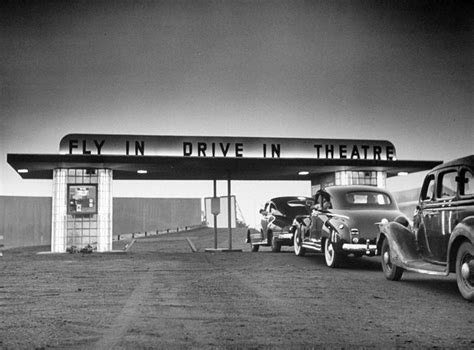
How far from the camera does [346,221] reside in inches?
487

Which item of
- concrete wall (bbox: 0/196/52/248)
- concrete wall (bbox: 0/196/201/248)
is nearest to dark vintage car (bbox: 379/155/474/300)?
concrete wall (bbox: 0/196/201/248)

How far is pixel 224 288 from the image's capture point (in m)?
9.02

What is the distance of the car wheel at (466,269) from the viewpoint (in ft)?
24.7

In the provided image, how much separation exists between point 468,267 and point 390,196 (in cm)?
633

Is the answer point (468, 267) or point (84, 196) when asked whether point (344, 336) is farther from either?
point (84, 196)

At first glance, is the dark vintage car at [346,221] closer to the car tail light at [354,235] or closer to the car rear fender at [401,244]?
the car tail light at [354,235]

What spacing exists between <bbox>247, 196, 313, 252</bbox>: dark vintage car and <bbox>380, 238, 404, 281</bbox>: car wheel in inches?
303

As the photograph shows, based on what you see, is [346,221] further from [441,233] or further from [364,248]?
[441,233]

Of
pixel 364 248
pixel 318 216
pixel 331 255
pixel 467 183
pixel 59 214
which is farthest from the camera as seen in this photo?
pixel 59 214

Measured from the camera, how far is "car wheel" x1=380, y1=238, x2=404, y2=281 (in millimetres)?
9961

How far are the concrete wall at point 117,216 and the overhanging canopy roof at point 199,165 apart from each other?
18134 mm

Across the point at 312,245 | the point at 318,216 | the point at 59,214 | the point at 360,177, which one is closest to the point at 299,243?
the point at 312,245

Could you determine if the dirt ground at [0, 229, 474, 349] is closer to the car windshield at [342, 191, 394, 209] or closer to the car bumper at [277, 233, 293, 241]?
the car windshield at [342, 191, 394, 209]

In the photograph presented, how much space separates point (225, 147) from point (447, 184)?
13.2 m
